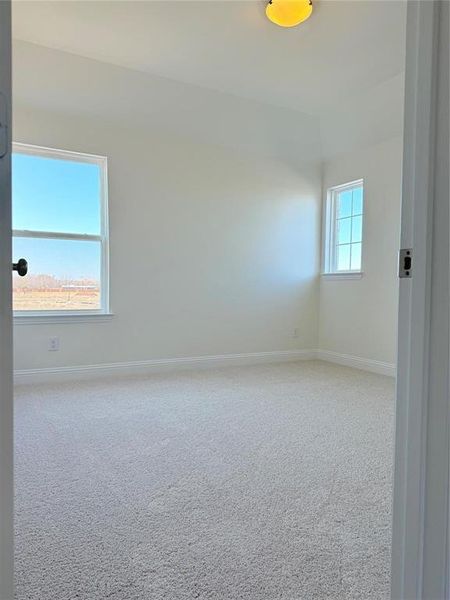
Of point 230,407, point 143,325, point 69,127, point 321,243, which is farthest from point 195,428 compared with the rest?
point 321,243

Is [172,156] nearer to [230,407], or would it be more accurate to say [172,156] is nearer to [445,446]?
[230,407]

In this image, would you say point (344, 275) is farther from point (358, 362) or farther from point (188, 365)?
point (188, 365)

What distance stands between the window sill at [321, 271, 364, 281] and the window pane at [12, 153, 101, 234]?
8.91 feet

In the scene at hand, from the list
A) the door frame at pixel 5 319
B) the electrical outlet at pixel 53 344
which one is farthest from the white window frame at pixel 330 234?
the door frame at pixel 5 319

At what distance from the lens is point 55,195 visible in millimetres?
3521

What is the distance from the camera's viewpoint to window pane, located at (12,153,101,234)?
3.38m

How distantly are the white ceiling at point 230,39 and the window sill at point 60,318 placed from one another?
2.19 meters

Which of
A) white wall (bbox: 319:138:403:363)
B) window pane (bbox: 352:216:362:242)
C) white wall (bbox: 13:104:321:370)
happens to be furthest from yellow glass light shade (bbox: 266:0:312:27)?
window pane (bbox: 352:216:362:242)

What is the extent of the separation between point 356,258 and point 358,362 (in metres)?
1.19

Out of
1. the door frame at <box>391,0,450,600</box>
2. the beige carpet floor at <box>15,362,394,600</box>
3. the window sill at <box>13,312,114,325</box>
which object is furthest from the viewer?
the window sill at <box>13,312,114,325</box>

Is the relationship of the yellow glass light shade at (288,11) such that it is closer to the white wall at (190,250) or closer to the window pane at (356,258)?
the white wall at (190,250)

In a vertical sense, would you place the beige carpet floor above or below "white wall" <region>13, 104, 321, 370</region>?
below

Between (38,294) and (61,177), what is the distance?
3.61 ft

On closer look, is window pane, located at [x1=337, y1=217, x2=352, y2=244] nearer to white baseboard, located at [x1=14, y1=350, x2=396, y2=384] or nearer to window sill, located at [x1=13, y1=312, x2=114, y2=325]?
white baseboard, located at [x1=14, y1=350, x2=396, y2=384]
